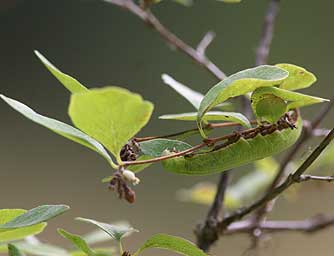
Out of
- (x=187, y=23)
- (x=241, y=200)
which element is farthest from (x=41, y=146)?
(x=241, y=200)

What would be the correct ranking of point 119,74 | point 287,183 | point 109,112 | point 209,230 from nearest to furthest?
point 109,112 → point 287,183 → point 209,230 → point 119,74

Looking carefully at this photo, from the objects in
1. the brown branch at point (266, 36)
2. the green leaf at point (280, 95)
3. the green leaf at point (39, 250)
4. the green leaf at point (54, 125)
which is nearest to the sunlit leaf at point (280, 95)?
the green leaf at point (280, 95)

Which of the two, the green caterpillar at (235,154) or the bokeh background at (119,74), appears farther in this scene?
the bokeh background at (119,74)

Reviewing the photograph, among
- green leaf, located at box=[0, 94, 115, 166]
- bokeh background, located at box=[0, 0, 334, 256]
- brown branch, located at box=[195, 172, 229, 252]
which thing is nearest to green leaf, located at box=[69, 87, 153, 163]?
green leaf, located at box=[0, 94, 115, 166]

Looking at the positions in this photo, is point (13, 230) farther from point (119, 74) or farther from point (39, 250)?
point (119, 74)

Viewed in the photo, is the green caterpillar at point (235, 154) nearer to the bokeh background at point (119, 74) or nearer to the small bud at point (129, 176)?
the small bud at point (129, 176)

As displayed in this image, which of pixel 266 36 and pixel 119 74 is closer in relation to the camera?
pixel 266 36

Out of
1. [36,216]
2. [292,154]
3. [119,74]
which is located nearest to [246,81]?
[36,216]
